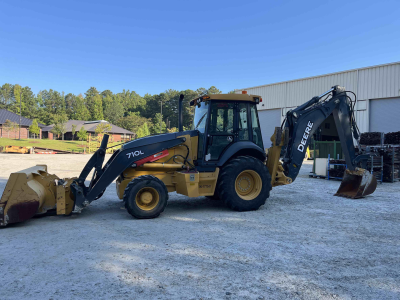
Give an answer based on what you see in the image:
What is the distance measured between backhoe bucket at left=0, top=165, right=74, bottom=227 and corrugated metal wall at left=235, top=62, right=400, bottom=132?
2388 cm

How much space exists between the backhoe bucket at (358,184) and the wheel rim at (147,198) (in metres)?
5.73

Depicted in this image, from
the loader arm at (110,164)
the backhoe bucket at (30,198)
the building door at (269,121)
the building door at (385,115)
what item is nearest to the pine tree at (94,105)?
the building door at (269,121)

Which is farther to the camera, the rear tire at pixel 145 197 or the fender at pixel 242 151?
the fender at pixel 242 151

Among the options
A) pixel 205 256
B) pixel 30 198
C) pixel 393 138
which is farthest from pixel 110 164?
pixel 393 138

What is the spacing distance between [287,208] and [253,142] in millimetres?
1836

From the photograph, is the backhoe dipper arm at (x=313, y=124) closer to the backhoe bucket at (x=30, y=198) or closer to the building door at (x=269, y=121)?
the backhoe bucket at (x=30, y=198)

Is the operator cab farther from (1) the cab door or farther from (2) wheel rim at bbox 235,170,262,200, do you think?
(2) wheel rim at bbox 235,170,262,200

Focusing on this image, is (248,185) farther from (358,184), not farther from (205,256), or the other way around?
(358,184)

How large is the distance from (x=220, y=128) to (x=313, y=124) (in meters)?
2.72

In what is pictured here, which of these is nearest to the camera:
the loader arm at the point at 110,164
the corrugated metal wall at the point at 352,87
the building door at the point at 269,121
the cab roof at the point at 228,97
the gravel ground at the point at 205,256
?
the gravel ground at the point at 205,256

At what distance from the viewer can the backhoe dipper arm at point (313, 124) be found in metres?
8.02

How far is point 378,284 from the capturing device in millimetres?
3520

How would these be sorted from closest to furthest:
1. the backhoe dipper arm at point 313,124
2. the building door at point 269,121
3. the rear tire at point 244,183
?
the rear tire at point 244,183, the backhoe dipper arm at point 313,124, the building door at point 269,121

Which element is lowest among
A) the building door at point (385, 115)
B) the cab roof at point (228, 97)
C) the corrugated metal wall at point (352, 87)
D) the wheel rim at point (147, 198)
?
the wheel rim at point (147, 198)
